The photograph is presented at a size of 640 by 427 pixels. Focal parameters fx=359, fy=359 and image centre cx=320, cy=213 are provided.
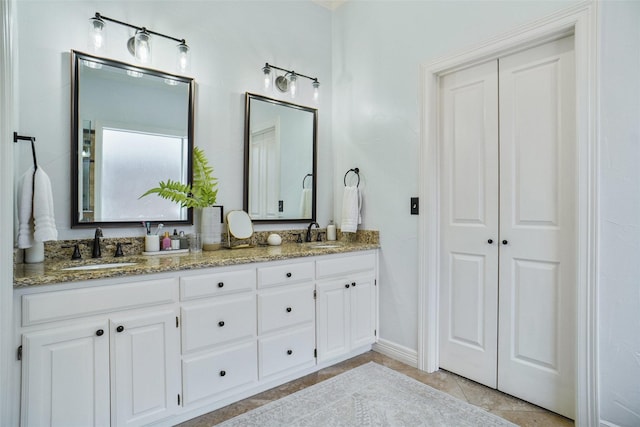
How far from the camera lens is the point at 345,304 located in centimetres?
254

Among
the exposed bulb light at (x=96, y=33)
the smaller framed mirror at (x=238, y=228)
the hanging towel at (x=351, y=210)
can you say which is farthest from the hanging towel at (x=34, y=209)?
the hanging towel at (x=351, y=210)

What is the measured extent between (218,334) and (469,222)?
1683 mm

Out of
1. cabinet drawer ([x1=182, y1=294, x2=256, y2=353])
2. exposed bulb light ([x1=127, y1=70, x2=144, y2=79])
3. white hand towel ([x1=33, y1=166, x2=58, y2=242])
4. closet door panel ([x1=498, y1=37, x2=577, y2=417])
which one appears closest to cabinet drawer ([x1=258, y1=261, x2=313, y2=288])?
cabinet drawer ([x1=182, y1=294, x2=256, y2=353])

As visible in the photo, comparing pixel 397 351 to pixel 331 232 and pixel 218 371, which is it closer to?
pixel 331 232

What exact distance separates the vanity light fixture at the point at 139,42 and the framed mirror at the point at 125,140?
8 cm

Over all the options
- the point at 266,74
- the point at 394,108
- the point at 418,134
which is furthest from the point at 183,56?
the point at 418,134

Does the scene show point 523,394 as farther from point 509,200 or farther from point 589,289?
point 509,200

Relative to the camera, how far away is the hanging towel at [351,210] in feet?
9.38

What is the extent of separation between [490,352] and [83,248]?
2496 mm

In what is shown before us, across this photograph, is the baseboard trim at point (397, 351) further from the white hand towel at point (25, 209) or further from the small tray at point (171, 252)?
the white hand towel at point (25, 209)

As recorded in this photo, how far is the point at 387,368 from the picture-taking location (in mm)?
2500

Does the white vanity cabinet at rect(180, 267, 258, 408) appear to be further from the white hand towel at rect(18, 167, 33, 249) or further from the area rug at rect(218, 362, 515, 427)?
the white hand towel at rect(18, 167, 33, 249)

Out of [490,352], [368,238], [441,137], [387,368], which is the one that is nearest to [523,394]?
[490,352]

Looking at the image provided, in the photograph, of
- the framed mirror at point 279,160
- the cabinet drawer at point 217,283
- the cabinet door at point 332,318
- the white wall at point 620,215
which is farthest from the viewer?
the framed mirror at point 279,160
